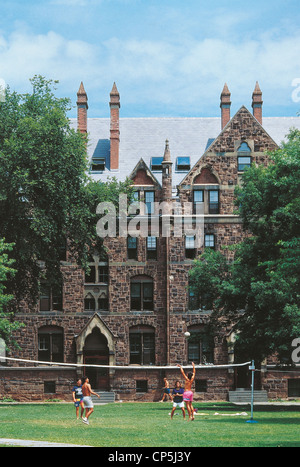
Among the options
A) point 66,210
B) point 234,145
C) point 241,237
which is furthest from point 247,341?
point 234,145

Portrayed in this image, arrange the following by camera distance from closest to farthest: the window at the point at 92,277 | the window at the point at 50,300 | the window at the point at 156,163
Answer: the window at the point at 50,300 → the window at the point at 92,277 → the window at the point at 156,163

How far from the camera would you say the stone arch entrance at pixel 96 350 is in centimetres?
4678

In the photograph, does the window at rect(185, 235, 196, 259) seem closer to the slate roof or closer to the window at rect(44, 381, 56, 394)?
the slate roof

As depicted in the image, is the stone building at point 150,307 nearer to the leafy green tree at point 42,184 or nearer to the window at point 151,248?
the window at point 151,248

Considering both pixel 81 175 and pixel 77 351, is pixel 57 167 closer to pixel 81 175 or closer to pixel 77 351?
pixel 81 175

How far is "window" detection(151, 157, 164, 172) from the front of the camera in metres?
52.2

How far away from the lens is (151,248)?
159 feet

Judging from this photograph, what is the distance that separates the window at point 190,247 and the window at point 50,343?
1009cm

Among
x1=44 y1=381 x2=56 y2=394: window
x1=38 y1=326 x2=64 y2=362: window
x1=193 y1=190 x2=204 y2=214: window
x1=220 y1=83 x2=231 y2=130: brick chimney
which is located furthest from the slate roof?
x1=44 y1=381 x2=56 y2=394: window

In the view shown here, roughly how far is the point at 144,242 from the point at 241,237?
6632 millimetres

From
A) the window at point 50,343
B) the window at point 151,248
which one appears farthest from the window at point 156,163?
the window at point 50,343

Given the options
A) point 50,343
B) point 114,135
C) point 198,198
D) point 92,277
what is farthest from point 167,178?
point 50,343

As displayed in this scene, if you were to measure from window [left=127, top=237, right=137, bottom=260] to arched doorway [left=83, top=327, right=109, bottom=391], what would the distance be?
5.56m

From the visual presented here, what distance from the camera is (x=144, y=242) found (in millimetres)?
48312
